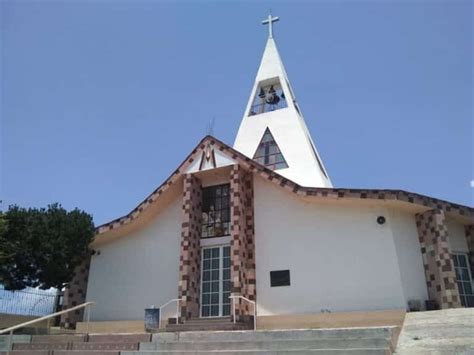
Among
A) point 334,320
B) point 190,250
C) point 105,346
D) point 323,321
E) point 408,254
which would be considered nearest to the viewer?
point 105,346

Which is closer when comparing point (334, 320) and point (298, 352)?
point (298, 352)

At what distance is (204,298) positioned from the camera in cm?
1400

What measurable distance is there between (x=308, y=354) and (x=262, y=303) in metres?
Answer: 5.92

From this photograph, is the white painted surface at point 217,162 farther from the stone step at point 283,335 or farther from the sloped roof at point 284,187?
the stone step at point 283,335

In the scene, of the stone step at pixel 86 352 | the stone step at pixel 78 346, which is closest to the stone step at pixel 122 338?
the stone step at pixel 78 346

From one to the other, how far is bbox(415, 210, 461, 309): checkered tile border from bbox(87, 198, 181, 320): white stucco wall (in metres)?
7.69

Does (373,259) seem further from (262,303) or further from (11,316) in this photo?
(11,316)

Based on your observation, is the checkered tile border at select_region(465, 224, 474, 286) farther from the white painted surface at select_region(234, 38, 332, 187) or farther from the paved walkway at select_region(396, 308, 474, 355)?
the white painted surface at select_region(234, 38, 332, 187)

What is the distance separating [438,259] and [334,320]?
335 centimetres

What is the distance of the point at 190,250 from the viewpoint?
14.1 metres

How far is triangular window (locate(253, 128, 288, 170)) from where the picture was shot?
20.3m

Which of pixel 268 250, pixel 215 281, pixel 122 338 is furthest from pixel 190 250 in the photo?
pixel 122 338

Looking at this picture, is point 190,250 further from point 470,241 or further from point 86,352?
point 470,241

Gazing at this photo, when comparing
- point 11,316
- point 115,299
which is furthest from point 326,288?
point 11,316
